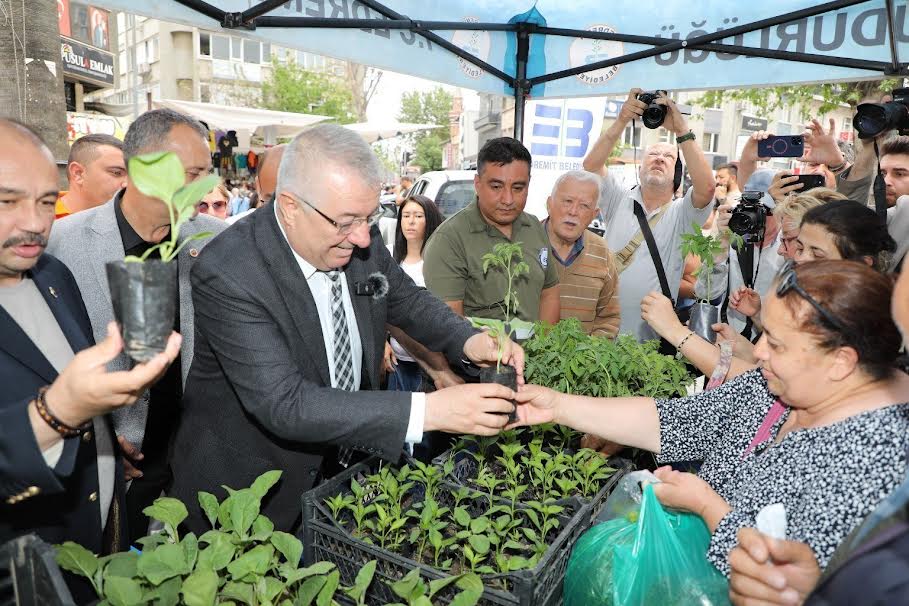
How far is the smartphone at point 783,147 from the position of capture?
13.4 feet

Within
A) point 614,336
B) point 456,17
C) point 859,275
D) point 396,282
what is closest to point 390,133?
point 456,17

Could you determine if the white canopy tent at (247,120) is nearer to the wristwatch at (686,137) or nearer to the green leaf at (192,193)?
the wristwatch at (686,137)

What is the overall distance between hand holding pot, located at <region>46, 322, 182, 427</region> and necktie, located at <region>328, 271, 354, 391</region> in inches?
35.6

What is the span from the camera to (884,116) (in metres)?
3.05

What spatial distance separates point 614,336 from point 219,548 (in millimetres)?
2958

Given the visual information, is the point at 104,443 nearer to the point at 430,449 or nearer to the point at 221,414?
the point at 221,414

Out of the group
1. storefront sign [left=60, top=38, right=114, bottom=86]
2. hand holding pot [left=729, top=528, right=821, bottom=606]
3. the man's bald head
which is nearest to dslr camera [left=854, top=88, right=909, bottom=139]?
hand holding pot [left=729, top=528, right=821, bottom=606]

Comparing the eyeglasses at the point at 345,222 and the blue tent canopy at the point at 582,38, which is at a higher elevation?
the blue tent canopy at the point at 582,38

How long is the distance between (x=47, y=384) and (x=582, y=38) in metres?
3.96

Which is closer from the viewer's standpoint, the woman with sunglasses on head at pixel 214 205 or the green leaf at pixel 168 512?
the green leaf at pixel 168 512

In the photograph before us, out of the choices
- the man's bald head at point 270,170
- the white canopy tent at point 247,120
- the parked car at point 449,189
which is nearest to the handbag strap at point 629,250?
the man's bald head at point 270,170

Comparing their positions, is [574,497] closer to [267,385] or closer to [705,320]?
[267,385]

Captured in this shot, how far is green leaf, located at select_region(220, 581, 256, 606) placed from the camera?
1.21 meters

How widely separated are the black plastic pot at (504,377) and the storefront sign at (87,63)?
1921 centimetres
